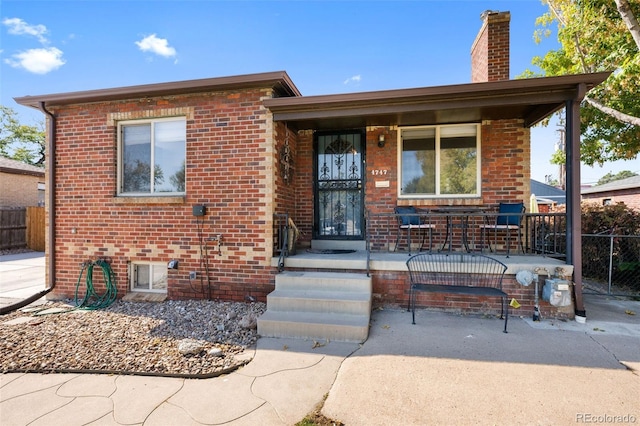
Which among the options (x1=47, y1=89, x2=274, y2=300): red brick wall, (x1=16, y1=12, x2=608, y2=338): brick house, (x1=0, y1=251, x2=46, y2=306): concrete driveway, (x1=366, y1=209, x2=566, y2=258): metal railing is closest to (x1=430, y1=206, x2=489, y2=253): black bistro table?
(x1=366, y1=209, x2=566, y2=258): metal railing

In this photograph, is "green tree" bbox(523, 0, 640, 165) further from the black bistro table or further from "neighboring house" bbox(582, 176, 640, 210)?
"neighboring house" bbox(582, 176, 640, 210)

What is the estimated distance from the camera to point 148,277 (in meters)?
5.57

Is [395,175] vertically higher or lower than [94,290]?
higher

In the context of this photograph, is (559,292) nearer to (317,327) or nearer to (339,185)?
(317,327)

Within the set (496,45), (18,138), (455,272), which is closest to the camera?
(455,272)

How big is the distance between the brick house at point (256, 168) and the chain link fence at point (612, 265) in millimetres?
2585

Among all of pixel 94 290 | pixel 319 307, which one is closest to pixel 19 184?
pixel 94 290

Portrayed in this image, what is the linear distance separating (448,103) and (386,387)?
3980mm

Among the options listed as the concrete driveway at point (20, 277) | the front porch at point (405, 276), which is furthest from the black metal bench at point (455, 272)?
the concrete driveway at point (20, 277)

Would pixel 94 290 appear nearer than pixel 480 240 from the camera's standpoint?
Yes

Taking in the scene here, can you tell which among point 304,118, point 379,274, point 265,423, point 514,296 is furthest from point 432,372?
point 304,118

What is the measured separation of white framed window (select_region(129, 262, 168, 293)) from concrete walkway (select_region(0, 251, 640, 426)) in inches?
102

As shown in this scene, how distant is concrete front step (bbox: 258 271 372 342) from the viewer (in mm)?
3564

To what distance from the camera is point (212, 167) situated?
16.7ft
